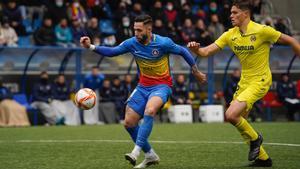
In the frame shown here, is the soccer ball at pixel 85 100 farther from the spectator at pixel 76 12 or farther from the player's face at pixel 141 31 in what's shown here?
the spectator at pixel 76 12

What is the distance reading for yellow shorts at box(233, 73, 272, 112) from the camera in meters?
10.5

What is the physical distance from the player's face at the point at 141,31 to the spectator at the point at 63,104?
523 inches

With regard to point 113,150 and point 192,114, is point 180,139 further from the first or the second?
point 192,114

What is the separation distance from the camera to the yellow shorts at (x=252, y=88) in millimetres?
10547

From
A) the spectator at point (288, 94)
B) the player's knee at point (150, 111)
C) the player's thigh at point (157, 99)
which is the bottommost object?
the spectator at point (288, 94)

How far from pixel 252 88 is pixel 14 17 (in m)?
15.3

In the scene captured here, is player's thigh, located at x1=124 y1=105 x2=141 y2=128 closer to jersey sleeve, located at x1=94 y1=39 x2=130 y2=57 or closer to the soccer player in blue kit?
the soccer player in blue kit

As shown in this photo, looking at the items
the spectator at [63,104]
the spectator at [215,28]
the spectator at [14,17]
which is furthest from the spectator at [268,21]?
the spectator at [14,17]

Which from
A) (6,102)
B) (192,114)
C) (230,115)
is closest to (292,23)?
(192,114)

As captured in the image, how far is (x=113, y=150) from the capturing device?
13.3m

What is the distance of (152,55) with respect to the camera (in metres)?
Answer: 11.0

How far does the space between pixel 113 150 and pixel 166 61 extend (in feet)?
9.08

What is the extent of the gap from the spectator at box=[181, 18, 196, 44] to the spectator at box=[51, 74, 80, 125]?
16.2 feet

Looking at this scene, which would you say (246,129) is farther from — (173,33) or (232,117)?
(173,33)
